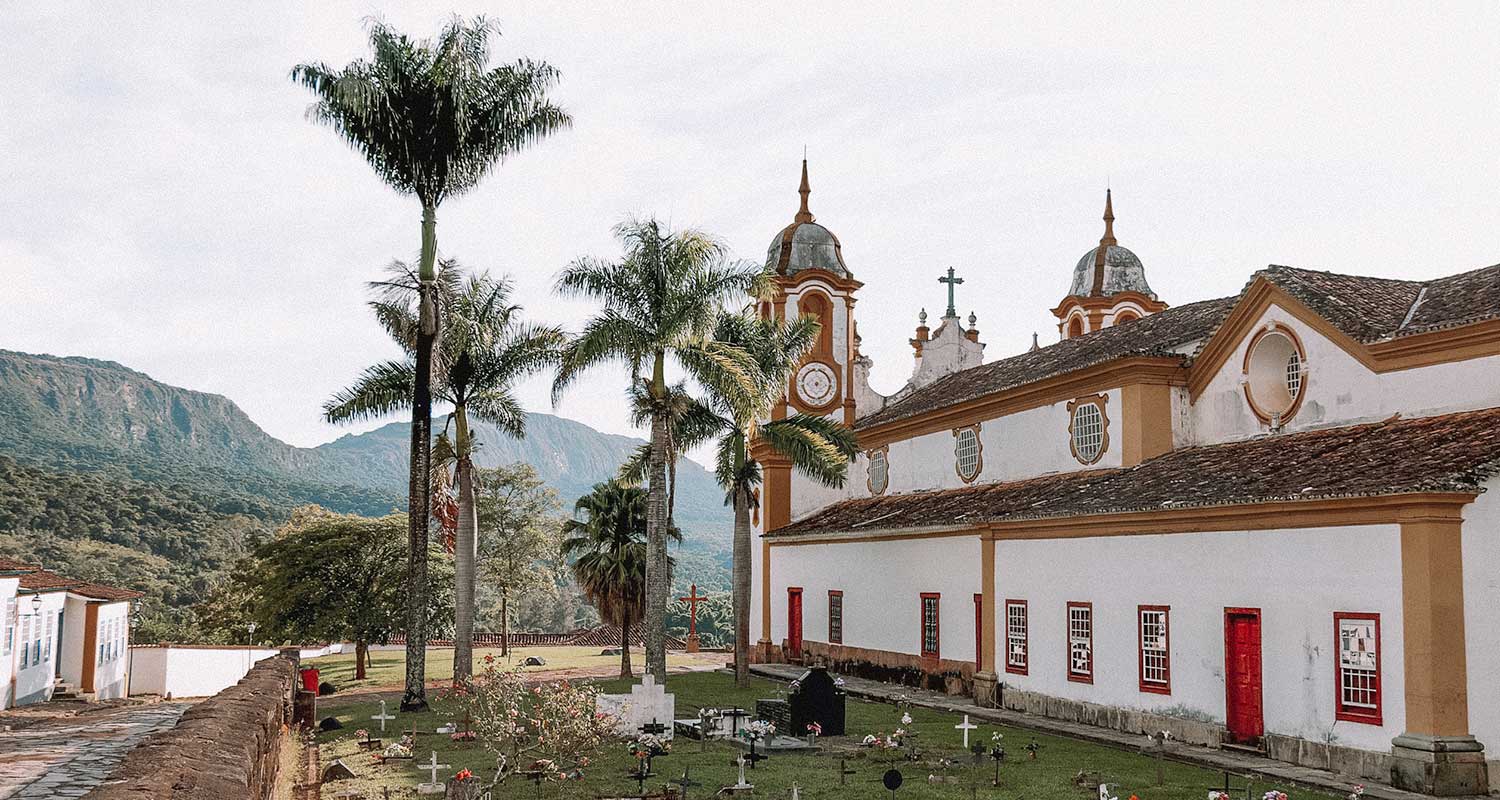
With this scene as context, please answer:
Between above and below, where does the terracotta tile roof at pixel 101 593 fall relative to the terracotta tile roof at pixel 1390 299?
below

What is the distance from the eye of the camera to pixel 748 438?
30203 mm

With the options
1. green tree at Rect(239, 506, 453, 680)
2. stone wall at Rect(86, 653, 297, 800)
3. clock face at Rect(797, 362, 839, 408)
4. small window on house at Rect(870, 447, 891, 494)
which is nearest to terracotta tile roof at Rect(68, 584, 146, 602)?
green tree at Rect(239, 506, 453, 680)

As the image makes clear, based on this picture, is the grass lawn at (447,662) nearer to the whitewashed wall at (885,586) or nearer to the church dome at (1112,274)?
the whitewashed wall at (885,586)

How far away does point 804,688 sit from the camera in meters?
22.8

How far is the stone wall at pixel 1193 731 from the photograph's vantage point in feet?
57.6

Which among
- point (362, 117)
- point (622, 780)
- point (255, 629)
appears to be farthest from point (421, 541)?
point (255, 629)

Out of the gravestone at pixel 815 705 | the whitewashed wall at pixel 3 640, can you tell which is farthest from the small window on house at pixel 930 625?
the whitewashed wall at pixel 3 640

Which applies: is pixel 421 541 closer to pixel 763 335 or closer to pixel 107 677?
pixel 763 335

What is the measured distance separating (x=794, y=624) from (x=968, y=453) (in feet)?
30.9

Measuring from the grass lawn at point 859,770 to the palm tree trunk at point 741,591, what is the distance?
853cm

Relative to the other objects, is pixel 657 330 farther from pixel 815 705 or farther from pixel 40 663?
pixel 40 663

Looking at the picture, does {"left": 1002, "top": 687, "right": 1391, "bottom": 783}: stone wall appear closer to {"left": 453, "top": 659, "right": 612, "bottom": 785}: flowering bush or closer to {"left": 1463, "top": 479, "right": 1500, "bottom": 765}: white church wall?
{"left": 1463, "top": 479, "right": 1500, "bottom": 765}: white church wall

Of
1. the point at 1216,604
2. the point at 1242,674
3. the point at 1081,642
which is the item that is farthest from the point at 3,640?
the point at 1242,674

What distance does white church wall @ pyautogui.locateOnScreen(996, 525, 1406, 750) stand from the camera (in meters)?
17.8
